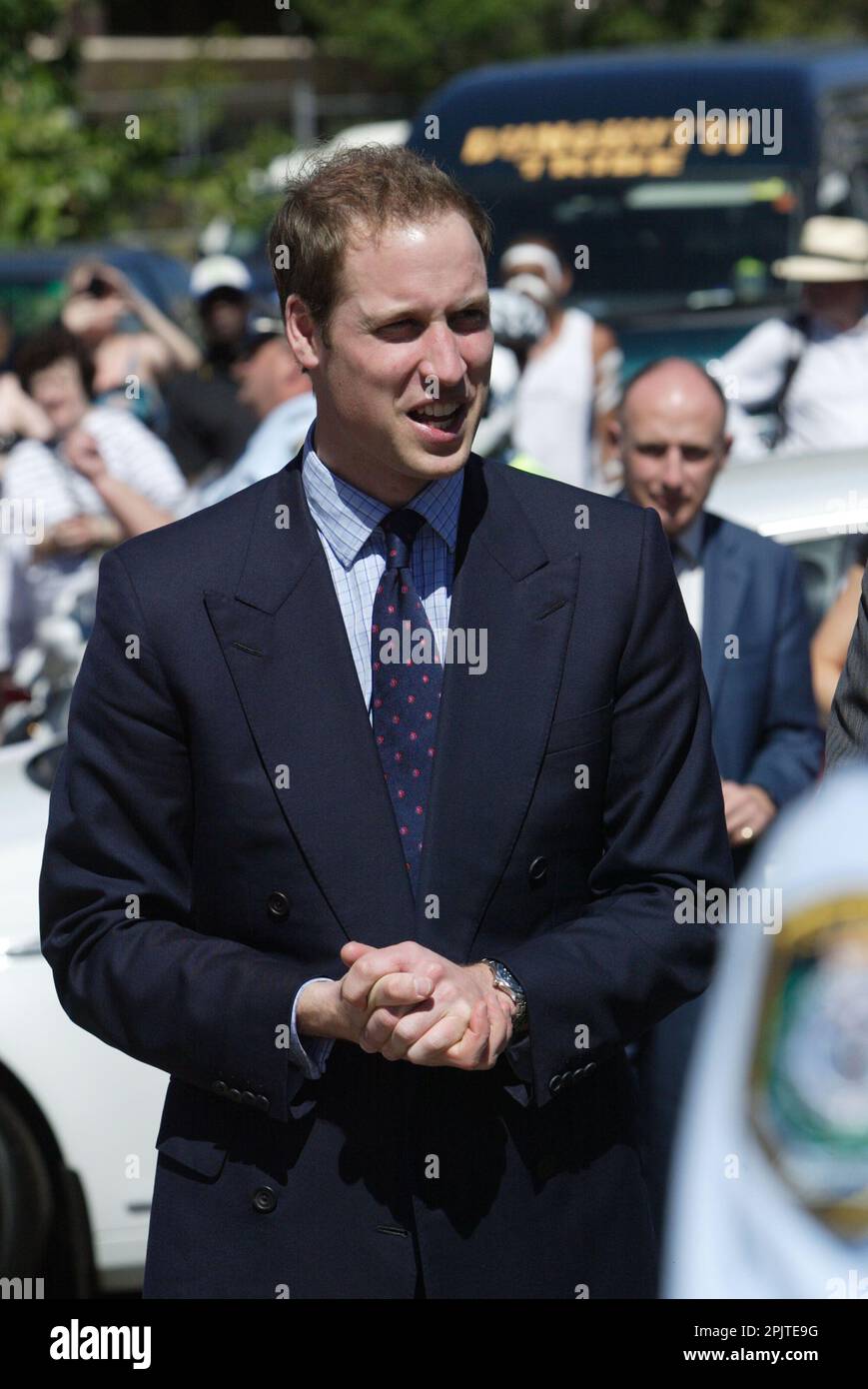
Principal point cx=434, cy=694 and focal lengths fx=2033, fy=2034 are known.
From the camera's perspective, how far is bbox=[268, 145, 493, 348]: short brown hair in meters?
2.39

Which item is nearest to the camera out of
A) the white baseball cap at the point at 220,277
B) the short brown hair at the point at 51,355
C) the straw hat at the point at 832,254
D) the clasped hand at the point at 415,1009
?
the clasped hand at the point at 415,1009

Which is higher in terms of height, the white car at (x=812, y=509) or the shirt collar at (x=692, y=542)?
Result: the white car at (x=812, y=509)

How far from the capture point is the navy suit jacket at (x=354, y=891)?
7.82ft

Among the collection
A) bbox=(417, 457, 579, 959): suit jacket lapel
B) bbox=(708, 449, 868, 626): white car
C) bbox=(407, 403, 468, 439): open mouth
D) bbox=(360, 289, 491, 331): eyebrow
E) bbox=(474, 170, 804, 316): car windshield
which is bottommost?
bbox=(417, 457, 579, 959): suit jacket lapel

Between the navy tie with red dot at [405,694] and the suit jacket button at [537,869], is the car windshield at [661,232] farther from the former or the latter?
the suit jacket button at [537,869]

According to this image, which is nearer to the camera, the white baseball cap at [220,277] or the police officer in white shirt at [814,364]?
the police officer in white shirt at [814,364]

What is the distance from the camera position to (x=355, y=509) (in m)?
2.52

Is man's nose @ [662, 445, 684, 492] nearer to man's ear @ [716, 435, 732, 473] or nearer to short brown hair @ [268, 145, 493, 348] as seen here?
man's ear @ [716, 435, 732, 473]

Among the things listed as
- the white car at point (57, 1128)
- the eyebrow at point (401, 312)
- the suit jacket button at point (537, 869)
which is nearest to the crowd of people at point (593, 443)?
the suit jacket button at point (537, 869)

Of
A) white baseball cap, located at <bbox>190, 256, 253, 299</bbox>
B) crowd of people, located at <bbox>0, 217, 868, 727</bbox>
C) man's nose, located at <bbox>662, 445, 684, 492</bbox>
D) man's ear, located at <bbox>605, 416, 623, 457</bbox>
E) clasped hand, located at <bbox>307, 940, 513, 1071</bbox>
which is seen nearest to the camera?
clasped hand, located at <bbox>307, 940, 513, 1071</bbox>

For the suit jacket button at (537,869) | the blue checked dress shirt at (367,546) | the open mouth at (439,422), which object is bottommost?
the suit jacket button at (537,869)

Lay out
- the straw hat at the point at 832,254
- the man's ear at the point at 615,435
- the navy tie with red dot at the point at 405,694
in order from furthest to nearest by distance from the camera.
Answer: the straw hat at the point at 832,254
the man's ear at the point at 615,435
the navy tie with red dot at the point at 405,694

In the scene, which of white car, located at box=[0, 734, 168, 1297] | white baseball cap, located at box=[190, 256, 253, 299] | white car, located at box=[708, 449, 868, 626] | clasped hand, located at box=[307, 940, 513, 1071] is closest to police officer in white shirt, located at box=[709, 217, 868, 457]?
white baseball cap, located at box=[190, 256, 253, 299]

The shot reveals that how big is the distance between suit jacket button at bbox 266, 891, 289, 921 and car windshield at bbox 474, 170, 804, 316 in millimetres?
8551
